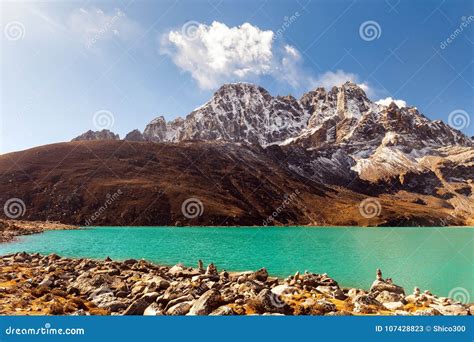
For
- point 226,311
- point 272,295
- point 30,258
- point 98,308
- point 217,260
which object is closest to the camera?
point 226,311

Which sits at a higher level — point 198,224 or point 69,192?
point 69,192

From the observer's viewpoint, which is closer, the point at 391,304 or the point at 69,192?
the point at 391,304

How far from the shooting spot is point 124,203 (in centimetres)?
19050

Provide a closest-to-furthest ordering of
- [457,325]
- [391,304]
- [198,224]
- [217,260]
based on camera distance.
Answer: [457,325], [391,304], [217,260], [198,224]

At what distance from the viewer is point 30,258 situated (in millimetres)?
40469

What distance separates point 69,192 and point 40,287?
7312 inches

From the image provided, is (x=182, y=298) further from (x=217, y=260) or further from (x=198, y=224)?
(x=198, y=224)

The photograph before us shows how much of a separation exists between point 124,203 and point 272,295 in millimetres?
Result: 183332

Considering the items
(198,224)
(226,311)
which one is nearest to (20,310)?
(226,311)

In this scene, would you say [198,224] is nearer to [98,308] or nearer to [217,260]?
[217,260]

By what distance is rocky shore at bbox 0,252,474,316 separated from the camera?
698 inches

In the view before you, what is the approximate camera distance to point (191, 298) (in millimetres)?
18969

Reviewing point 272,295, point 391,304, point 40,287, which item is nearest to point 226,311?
point 272,295

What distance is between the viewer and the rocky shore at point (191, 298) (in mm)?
17719
